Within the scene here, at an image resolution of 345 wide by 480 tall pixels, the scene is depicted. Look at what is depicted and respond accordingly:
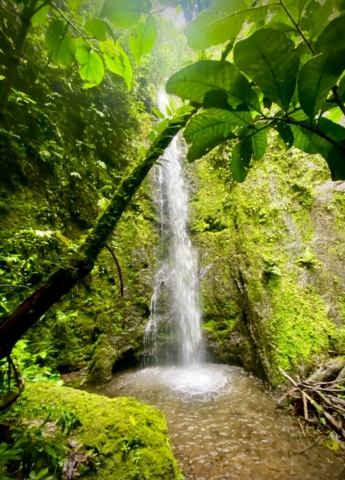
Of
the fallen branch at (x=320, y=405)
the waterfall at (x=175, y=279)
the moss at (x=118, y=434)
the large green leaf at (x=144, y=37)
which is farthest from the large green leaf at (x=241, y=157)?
the waterfall at (x=175, y=279)

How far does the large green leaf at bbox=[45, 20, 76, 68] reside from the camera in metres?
0.94

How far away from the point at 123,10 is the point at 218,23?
0.29 m

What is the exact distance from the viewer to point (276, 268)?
5.26 meters

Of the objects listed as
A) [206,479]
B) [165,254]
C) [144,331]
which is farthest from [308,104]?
[165,254]

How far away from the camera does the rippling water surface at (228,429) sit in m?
2.61

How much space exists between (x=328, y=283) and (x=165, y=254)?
434 centimetres

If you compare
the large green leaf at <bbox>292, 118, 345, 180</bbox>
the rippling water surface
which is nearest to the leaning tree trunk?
the large green leaf at <bbox>292, 118, 345, 180</bbox>

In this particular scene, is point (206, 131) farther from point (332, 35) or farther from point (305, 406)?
point (305, 406)

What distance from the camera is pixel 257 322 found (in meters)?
4.98

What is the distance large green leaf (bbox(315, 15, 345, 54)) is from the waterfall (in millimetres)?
5386

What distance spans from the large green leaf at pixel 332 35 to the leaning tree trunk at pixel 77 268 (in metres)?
0.84

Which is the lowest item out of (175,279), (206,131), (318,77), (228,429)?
(228,429)

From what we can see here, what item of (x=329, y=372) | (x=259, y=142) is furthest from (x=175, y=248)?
(x=259, y=142)

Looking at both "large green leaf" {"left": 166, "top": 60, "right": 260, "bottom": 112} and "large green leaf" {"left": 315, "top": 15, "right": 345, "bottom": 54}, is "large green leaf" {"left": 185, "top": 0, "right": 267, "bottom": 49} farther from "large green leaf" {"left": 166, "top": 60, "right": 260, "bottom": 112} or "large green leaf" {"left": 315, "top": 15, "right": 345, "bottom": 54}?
"large green leaf" {"left": 315, "top": 15, "right": 345, "bottom": 54}
